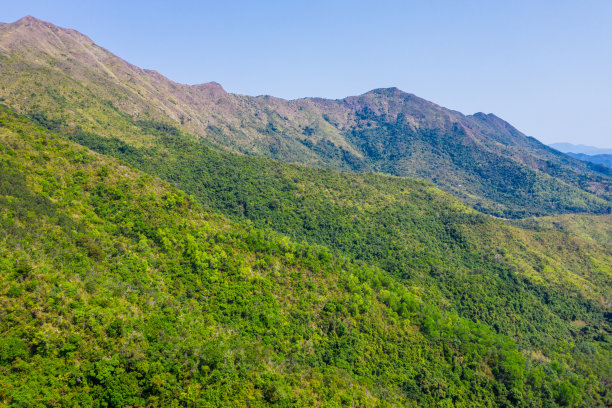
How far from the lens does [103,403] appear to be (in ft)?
132

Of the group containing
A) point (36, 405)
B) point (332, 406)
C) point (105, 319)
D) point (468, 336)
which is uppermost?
point (105, 319)

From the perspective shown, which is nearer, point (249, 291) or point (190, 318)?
point (190, 318)

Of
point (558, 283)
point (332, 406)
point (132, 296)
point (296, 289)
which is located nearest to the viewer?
point (332, 406)

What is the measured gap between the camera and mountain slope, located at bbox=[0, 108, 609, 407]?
1741 inches

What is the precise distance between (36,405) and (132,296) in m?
24.4

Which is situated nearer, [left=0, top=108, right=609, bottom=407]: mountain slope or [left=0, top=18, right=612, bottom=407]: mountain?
[left=0, top=108, right=609, bottom=407]: mountain slope

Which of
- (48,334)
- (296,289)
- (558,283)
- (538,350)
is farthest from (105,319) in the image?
(558,283)

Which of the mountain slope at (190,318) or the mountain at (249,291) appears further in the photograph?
the mountain at (249,291)

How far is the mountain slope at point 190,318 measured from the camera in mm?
44219

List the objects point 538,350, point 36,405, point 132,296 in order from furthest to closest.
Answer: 1. point 538,350
2. point 132,296
3. point 36,405

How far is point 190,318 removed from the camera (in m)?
64.6

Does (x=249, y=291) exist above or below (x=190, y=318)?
below

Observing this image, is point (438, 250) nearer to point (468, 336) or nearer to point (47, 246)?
point (468, 336)

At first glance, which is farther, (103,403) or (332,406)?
(332,406)
